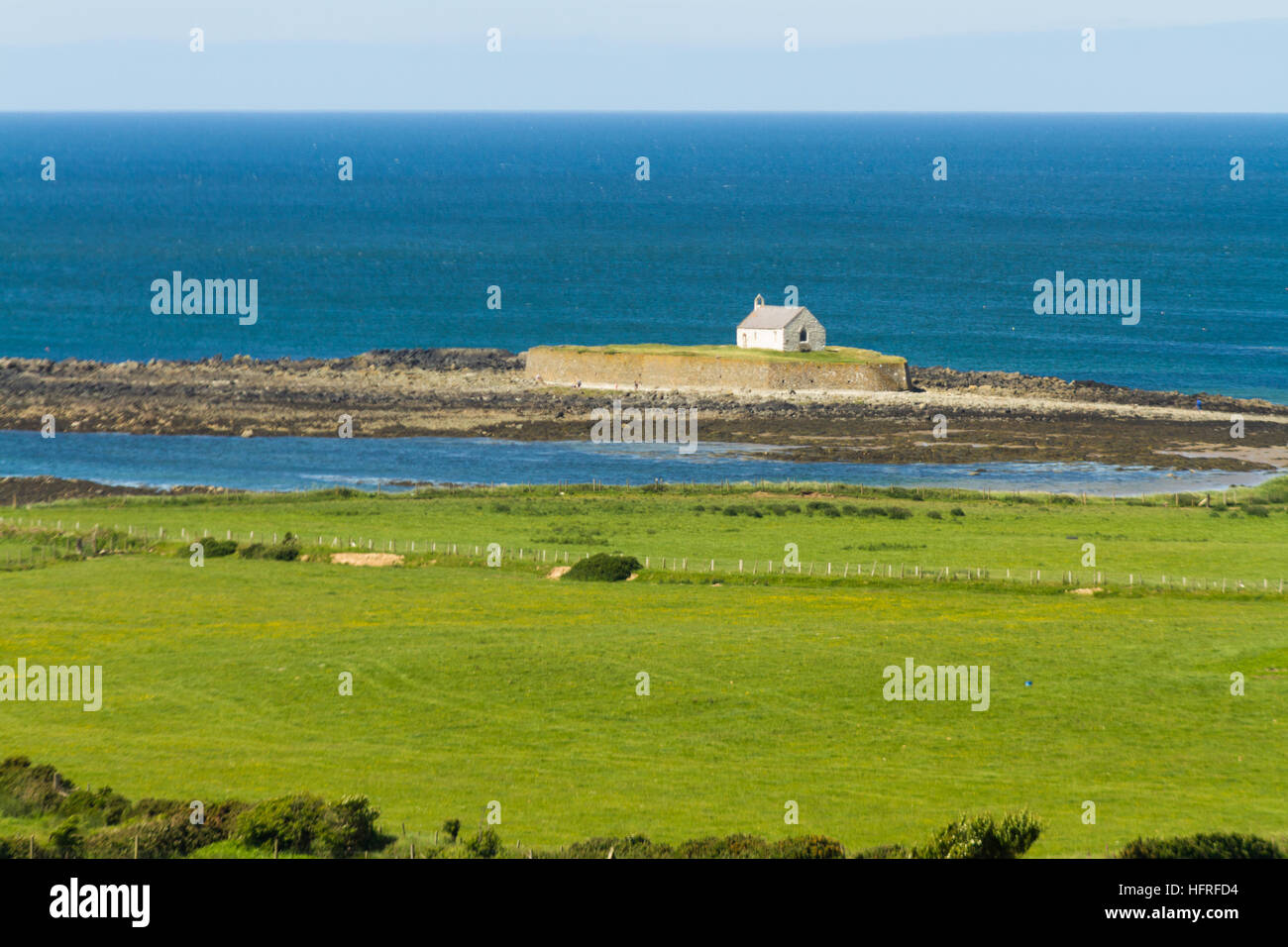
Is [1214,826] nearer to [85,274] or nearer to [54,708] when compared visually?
[54,708]

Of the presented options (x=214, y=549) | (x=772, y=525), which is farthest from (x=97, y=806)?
(x=772, y=525)

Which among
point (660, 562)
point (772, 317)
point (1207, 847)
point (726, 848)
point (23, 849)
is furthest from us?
point (772, 317)

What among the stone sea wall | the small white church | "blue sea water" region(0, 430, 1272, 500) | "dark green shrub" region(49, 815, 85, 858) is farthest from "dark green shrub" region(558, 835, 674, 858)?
the small white church

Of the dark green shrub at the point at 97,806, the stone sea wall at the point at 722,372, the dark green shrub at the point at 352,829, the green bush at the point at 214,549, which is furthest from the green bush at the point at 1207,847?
the stone sea wall at the point at 722,372

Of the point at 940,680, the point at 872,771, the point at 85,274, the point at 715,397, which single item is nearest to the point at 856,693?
the point at 940,680

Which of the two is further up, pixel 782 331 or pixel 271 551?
pixel 782 331

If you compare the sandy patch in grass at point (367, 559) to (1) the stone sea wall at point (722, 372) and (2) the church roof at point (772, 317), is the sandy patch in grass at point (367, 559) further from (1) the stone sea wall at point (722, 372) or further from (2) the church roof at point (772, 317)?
(2) the church roof at point (772, 317)

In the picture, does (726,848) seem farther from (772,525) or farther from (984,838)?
(772,525)
